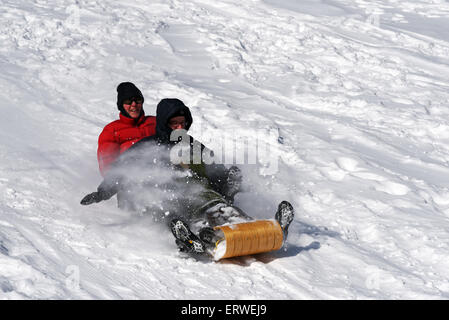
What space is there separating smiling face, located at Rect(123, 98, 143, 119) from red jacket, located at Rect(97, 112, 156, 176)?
0.18 feet

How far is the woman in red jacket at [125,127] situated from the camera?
4.35 m

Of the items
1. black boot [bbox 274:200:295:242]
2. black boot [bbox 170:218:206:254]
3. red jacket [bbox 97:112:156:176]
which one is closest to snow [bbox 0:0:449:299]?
black boot [bbox 170:218:206:254]

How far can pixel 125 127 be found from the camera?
4520 mm

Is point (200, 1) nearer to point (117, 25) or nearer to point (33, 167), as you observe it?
point (117, 25)

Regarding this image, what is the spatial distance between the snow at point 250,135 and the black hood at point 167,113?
2.26 feet

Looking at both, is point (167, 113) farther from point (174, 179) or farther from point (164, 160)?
point (174, 179)

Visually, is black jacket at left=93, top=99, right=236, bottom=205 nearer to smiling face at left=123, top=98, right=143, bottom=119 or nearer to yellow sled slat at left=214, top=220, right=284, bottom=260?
smiling face at left=123, top=98, right=143, bottom=119

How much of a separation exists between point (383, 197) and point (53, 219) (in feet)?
9.08

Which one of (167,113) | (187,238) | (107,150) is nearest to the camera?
(187,238)

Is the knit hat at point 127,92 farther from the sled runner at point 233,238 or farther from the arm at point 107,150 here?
the sled runner at point 233,238

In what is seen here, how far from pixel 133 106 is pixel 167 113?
588mm

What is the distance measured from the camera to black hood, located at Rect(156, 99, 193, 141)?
13.1ft

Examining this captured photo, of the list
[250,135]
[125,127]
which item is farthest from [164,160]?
[250,135]
